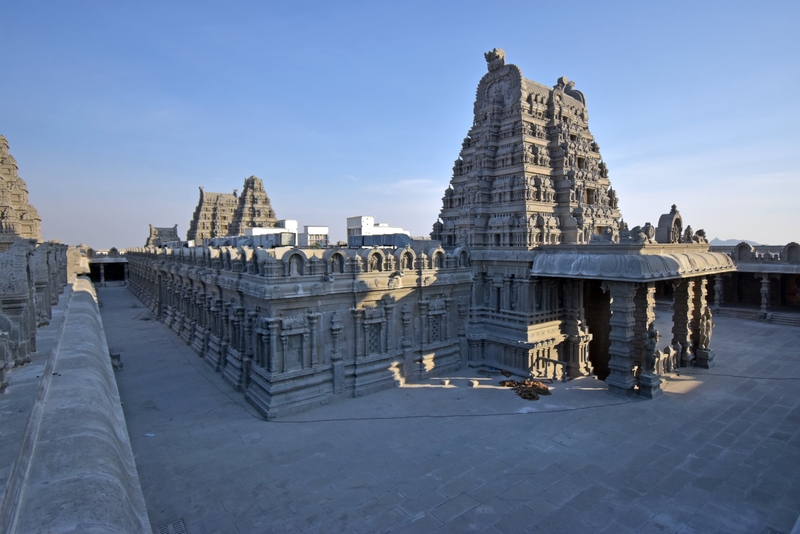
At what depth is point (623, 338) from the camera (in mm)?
15398

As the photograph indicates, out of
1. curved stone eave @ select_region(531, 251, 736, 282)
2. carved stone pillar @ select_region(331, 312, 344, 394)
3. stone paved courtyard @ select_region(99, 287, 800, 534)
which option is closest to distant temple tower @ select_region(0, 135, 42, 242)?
stone paved courtyard @ select_region(99, 287, 800, 534)

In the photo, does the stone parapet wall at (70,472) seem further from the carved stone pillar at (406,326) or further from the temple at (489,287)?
the carved stone pillar at (406,326)

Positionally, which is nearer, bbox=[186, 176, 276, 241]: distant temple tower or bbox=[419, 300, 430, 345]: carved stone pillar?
bbox=[419, 300, 430, 345]: carved stone pillar

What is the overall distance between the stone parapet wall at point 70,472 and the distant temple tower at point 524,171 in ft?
54.0

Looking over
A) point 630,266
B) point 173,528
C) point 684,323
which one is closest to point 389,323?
point 630,266

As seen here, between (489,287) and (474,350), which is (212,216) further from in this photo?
(474,350)

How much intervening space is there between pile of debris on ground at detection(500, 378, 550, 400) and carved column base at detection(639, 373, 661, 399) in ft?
10.6

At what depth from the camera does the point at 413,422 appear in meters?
13.5

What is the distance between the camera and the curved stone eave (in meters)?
14.7

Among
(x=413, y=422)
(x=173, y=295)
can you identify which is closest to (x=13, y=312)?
(x=413, y=422)

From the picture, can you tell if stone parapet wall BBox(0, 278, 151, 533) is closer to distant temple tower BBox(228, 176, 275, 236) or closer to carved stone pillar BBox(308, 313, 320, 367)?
carved stone pillar BBox(308, 313, 320, 367)

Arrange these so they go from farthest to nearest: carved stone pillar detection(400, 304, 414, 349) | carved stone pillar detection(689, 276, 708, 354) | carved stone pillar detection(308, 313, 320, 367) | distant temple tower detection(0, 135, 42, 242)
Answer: distant temple tower detection(0, 135, 42, 242)
carved stone pillar detection(689, 276, 708, 354)
carved stone pillar detection(400, 304, 414, 349)
carved stone pillar detection(308, 313, 320, 367)

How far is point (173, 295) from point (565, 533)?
A: 2740 centimetres

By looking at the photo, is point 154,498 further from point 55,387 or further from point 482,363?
point 482,363
